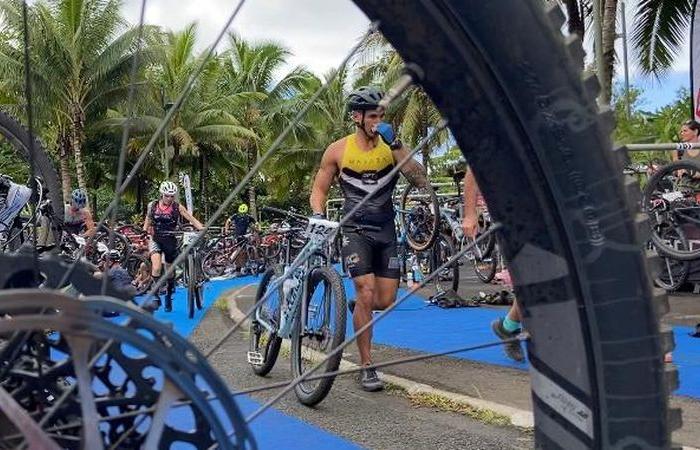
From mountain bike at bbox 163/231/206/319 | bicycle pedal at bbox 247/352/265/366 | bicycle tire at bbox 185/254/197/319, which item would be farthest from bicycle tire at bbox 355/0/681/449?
bicycle tire at bbox 185/254/197/319

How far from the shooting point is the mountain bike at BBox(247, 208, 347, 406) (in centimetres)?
484

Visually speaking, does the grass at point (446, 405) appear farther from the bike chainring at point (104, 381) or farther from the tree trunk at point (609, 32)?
the tree trunk at point (609, 32)

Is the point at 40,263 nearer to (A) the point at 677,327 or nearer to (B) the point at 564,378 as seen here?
(B) the point at 564,378

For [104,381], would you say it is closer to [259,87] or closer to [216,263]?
[216,263]

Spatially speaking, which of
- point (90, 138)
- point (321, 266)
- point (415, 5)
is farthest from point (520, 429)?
point (90, 138)

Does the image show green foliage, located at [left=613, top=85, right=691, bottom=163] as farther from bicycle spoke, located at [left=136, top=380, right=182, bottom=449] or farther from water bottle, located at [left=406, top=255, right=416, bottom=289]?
bicycle spoke, located at [left=136, top=380, right=182, bottom=449]

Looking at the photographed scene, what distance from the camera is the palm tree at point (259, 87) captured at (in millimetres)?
39188

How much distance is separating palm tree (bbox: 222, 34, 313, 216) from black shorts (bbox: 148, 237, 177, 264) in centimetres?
2656

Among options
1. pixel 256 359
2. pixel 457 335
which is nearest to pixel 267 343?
pixel 256 359

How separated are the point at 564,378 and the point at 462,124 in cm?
44

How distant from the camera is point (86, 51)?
27875 millimetres

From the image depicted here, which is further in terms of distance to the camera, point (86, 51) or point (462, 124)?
point (86, 51)

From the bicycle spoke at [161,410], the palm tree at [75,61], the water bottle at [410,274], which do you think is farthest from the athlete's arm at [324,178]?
the palm tree at [75,61]

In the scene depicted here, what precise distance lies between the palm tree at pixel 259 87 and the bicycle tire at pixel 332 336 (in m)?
33.6
